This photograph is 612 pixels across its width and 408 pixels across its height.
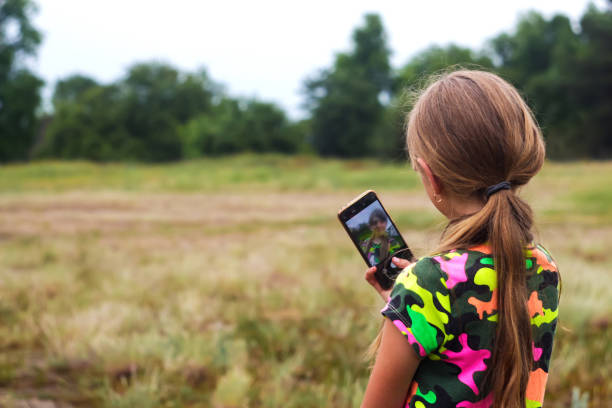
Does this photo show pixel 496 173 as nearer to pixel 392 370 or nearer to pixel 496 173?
pixel 496 173

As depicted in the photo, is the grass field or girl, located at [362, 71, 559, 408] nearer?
girl, located at [362, 71, 559, 408]

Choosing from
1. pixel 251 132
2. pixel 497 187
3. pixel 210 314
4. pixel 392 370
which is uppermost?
pixel 251 132

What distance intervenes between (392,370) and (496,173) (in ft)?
1.87

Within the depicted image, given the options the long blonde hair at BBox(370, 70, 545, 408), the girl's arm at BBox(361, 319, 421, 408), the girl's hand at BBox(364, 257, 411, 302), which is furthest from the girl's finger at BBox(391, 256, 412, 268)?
the girl's arm at BBox(361, 319, 421, 408)

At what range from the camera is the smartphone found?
1.73 metres

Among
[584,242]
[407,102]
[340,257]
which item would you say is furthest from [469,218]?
[584,242]

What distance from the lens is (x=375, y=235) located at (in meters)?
1.75

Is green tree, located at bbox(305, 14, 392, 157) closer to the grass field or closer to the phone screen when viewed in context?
the grass field

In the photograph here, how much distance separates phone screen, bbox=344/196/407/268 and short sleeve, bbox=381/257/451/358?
1.28 ft

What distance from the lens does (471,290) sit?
136 cm

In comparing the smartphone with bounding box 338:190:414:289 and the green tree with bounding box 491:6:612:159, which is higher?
the green tree with bounding box 491:6:612:159

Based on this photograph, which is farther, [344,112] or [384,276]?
[344,112]

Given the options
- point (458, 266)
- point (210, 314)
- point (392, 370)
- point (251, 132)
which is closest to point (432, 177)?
point (458, 266)

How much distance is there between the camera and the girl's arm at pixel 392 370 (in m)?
1.36
